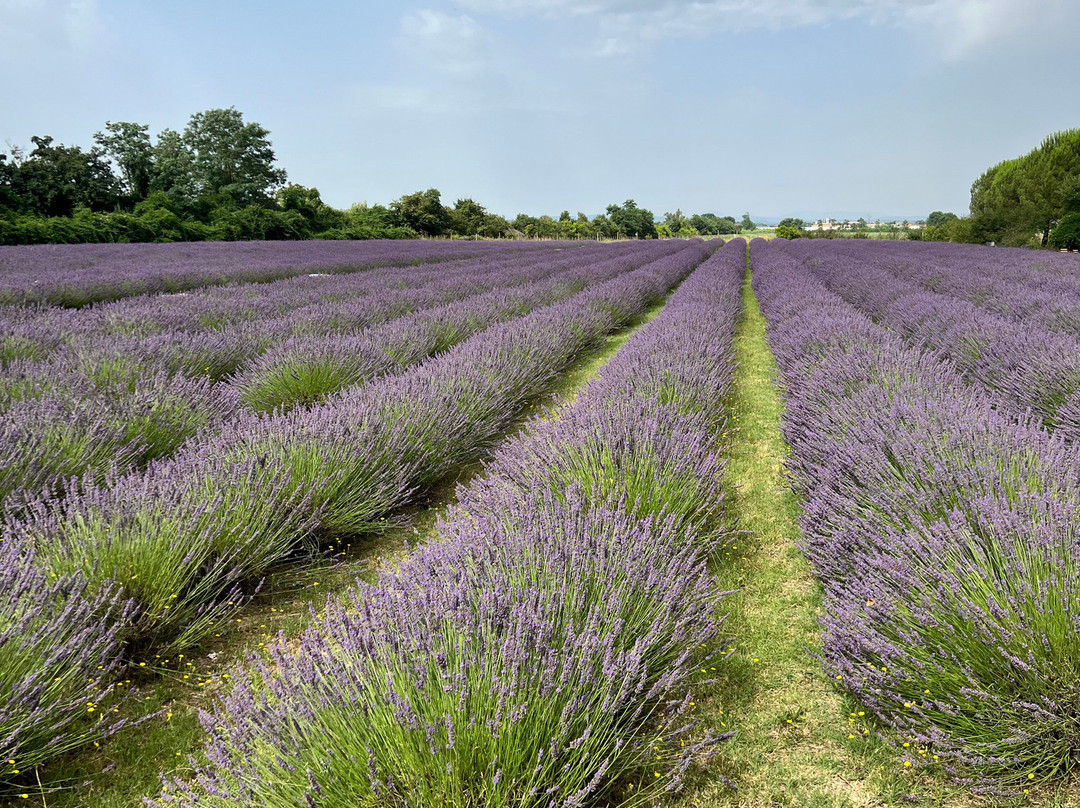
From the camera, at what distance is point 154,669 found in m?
1.72

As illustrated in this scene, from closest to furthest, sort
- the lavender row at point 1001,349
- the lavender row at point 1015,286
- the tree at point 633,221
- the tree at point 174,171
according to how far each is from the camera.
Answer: the lavender row at point 1001,349
the lavender row at point 1015,286
the tree at point 174,171
the tree at point 633,221

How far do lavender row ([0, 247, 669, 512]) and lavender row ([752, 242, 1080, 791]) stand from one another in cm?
286

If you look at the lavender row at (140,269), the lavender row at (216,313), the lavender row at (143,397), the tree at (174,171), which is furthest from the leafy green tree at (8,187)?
the lavender row at (143,397)

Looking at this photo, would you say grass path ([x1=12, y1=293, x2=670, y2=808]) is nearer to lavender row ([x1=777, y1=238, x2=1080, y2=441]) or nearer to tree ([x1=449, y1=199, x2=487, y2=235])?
lavender row ([x1=777, y1=238, x2=1080, y2=441])

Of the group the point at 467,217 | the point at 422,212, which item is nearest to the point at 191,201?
the point at 422,212

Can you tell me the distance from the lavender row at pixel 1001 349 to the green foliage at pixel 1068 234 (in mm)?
21044

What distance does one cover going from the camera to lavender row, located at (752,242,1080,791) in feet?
4.11

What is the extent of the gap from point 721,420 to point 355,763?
3.37 metres

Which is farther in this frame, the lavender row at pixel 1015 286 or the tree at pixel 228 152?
the tree at pixel 228 152

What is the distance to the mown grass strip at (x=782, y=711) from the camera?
4.43 feet

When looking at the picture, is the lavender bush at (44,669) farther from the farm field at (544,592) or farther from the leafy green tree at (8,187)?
the leafy green tree at (8,187)

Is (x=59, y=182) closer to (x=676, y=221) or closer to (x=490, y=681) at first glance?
(x=490, y=681)

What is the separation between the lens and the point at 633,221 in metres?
61.3

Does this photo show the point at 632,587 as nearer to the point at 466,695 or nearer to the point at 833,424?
the point at 466,695
